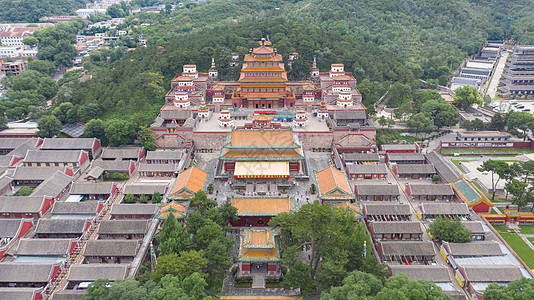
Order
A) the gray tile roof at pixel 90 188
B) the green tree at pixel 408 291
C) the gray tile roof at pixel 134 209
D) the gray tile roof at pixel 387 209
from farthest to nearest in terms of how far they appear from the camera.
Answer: the gray tile roof at pixel 90 188
the gray tile roof at pixel 134 209
the gray tile roof at pixel 387 209
the green tree at pixel 408 291

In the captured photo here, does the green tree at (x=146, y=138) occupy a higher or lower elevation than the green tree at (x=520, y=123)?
lower

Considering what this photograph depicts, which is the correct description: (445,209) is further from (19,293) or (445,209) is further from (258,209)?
(19,293)

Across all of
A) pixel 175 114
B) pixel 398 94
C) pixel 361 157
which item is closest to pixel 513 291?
pixel 361 157

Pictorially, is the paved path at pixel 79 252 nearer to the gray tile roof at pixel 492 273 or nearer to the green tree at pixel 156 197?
the green tree at pixel 156 197

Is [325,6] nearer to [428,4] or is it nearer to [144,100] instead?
[428,4]

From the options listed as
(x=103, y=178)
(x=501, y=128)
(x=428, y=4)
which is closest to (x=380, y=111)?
(x=501, y=128)

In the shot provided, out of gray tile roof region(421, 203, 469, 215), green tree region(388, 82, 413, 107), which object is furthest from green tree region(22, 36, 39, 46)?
gray tile roof region(421, 203, 469, 215)

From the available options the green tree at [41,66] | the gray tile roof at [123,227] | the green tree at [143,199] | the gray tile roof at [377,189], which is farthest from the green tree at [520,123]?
the green tree at [41,66]
